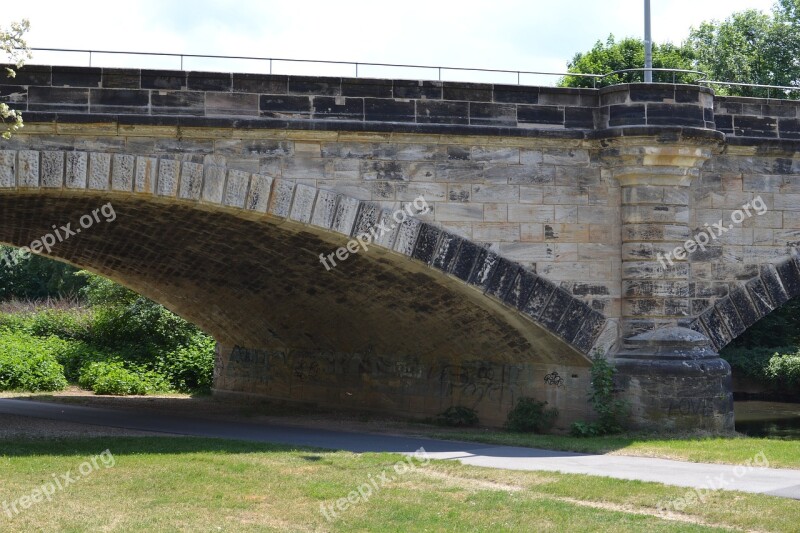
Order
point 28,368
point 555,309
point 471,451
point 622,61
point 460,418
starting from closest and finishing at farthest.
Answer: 1. point 471,451
2. point 555,309
3. point 460,418
4. point 28,368
5. point 622,61

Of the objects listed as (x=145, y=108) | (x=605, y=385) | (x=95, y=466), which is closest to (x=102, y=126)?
(x=145, y=108)

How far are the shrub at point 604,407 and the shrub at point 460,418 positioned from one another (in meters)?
2.64

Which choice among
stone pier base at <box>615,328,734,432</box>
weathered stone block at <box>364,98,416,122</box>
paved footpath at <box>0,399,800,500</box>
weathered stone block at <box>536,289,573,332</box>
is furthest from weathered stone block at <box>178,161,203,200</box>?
stone pier base at <box>615,328,734,432</box>

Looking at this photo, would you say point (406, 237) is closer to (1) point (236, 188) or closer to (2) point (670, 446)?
(1) point (236, 188)

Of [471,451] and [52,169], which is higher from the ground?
[52,169]

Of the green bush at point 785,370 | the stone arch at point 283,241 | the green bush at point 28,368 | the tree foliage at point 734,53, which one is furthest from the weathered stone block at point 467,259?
the tree foliage at point 734,53

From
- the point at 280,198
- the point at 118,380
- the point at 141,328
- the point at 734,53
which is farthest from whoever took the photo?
the point at 734,53

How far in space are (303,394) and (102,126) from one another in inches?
369

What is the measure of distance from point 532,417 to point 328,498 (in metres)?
6.42

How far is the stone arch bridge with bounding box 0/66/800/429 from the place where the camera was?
1362cm

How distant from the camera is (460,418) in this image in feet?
56.7

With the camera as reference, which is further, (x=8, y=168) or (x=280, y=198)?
(x=280, y=198)

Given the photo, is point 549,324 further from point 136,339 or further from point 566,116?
point 136,339

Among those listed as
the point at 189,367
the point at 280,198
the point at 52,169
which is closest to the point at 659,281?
the point at 280,198
